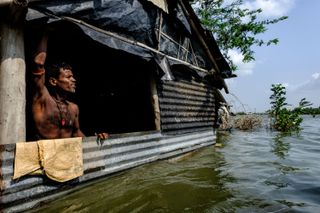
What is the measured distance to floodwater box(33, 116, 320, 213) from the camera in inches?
157

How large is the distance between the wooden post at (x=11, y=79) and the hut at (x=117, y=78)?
0.04ft

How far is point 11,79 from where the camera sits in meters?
3.69

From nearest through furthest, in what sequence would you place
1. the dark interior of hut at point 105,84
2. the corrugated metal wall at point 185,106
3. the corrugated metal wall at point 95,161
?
the corrugated metal wall at point 95,161 → the dark interior of hut at point 105,84 → the corrugated metal wall at point 185,106

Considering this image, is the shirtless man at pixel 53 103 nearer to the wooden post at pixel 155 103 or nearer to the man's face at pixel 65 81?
the man's face at pixel 65 81

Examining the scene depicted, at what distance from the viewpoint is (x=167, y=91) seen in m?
7.69

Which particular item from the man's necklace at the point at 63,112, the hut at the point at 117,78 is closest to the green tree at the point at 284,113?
the hut at the point at 117,78

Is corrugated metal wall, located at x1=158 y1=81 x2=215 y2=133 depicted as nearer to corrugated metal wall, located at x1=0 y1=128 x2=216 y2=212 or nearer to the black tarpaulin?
corrugated metal wall, located at x1=0 y1=128 x2=216 y2=212

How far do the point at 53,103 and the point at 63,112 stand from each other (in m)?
0.29

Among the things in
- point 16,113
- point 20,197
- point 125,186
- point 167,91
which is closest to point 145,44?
point 167,91

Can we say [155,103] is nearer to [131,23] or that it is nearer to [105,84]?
[131,23]

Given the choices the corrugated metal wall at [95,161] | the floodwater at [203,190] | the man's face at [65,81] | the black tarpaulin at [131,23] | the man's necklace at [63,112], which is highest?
the black tarpaulin at [131,23]

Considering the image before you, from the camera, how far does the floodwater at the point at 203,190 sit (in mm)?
3996

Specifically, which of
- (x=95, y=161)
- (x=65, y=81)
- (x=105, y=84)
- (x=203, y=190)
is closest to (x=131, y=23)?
(x=65, y=81)

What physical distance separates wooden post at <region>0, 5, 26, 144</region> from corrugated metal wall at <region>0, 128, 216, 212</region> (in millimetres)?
294
